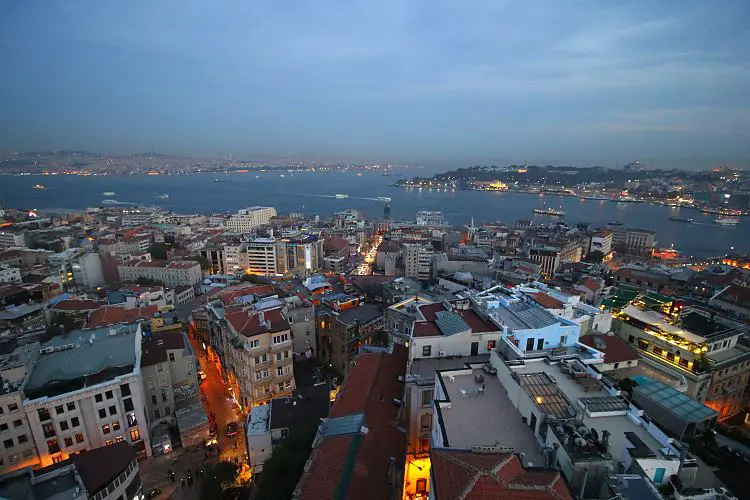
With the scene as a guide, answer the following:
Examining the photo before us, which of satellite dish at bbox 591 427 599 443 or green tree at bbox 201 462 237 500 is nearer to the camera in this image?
satellite dish at bbox 591 427 599 443

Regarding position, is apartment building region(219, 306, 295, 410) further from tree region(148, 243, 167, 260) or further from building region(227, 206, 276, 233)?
building region(227, 206, 276, 233)

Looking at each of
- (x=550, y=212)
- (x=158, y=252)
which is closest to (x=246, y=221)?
(x=158, y=252)

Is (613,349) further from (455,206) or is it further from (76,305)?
(455,206)

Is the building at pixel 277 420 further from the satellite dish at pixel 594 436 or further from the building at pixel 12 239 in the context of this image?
the building at pixel 12 239

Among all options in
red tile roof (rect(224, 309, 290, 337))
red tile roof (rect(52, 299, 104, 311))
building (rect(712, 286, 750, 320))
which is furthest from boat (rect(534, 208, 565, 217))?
red tile roof (rect(52, 299, 104, 311))

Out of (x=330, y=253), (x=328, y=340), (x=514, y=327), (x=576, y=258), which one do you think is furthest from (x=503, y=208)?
(x=514, y=327)
